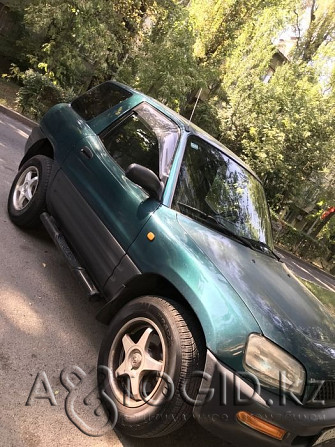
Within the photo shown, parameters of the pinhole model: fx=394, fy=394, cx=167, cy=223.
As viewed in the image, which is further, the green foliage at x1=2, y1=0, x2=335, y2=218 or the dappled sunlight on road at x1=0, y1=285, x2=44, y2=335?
the green foliage at x1=2, y1=0, x2=335, y2=218

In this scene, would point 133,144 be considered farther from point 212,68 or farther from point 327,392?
point 212,68

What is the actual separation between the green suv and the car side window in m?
0.01

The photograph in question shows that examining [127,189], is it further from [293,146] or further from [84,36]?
[293,146]

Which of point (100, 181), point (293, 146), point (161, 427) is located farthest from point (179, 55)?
point (161, 427)

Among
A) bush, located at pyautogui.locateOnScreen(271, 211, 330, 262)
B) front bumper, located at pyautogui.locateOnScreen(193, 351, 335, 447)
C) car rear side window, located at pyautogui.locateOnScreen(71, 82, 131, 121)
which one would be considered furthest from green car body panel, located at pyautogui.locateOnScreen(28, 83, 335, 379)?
bush, located at pyautogui.locateOnScreen(271, 211, 330, 262)

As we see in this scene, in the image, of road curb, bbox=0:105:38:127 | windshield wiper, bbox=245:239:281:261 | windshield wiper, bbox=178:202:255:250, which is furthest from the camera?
road curb, bbox=0:105:38:127

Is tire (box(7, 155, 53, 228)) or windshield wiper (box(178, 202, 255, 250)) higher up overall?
windshield wiper (box(178, 202, 255, 250))

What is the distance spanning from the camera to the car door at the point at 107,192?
2977mm

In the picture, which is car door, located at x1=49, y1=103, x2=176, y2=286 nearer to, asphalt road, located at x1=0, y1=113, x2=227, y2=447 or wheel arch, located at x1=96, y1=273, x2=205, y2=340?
wheel arch, located at x1=96, y1=273, x2=205, y2=340

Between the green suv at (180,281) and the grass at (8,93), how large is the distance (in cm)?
885

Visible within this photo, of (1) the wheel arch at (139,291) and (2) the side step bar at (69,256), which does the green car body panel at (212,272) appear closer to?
(1) the wheel arch at (139,291)

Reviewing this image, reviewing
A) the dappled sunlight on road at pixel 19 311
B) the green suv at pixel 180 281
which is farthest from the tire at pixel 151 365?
the dappled sunlight on road at pixel 19 311

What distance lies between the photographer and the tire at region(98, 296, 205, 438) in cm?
215

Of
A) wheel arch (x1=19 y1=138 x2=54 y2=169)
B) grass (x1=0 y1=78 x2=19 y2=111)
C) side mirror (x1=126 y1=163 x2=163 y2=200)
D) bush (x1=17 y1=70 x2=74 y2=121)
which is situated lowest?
grass (x1=0 y1=78 x2=19 y2=111)
